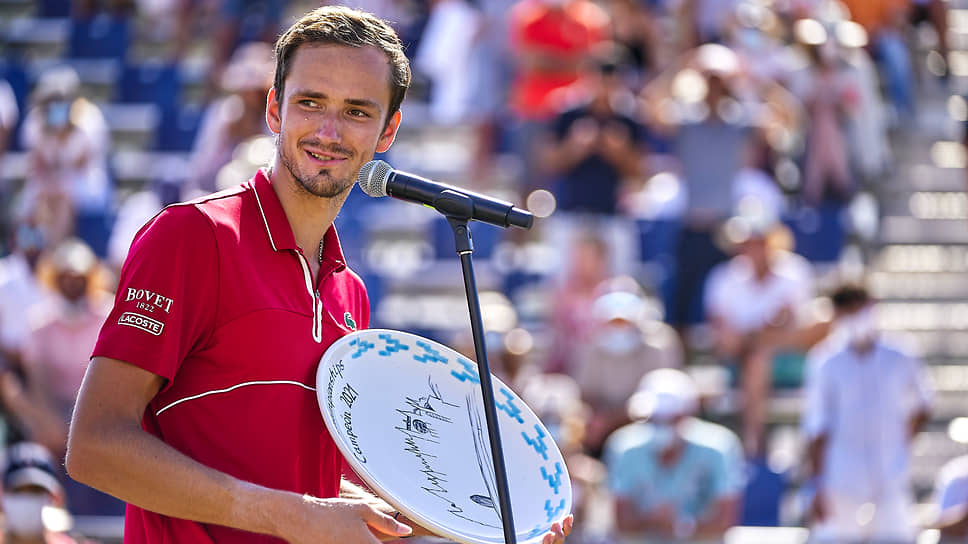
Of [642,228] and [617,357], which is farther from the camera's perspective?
[642,228]

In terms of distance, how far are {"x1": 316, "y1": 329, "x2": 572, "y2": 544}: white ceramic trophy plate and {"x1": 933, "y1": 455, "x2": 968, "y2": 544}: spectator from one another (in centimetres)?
458

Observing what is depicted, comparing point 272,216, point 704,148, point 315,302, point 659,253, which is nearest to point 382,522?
point 315,302

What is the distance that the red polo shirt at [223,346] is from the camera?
2.28 metres

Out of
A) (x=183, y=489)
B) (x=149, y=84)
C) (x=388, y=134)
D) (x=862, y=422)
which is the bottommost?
(x=862, y=422)

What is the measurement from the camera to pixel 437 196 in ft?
7.95

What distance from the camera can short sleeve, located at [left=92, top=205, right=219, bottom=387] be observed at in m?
2.26

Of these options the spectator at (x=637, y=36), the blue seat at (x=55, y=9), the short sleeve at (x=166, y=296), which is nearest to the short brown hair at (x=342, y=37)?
the short sleeve at (x=166, y=296)

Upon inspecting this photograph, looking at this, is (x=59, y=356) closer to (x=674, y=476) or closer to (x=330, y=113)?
(x=674, y=476)

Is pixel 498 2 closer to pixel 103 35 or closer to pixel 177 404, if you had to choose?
pixel 103 35

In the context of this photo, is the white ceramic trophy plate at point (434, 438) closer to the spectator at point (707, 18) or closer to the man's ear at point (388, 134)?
the man's ear at point (388, 134)

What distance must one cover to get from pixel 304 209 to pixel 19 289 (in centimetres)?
642

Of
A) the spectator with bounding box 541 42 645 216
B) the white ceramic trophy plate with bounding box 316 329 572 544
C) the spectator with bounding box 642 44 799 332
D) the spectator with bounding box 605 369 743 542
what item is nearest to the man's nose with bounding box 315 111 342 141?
the white ceramic trophy plate with bounding box 316 329 572 544

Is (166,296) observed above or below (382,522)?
above

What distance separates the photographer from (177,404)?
2361mm
